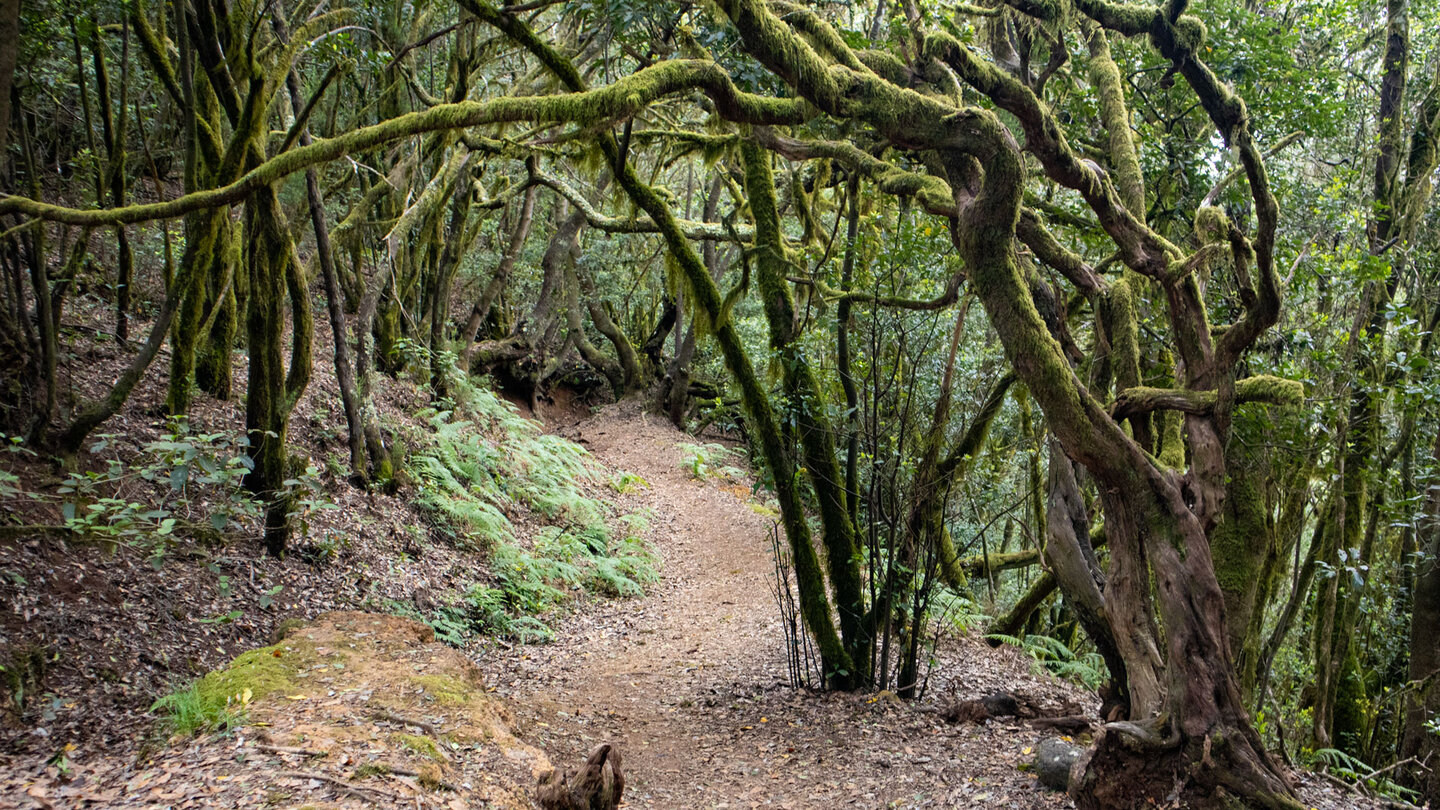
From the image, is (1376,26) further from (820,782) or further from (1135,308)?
(820,782)

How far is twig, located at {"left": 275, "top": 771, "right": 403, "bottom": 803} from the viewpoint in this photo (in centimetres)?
374

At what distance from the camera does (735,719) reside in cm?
691

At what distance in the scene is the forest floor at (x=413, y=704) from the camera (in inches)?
158

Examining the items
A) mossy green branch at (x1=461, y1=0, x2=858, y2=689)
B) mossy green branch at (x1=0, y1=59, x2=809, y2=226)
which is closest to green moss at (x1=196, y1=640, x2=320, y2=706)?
mossy green branch at (x1=0, y1=59, x2=809, y2=226)

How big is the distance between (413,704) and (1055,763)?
4263mm

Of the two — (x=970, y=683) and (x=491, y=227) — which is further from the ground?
(x=491, y=227)

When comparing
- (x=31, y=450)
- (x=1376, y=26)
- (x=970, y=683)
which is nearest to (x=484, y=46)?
(x=31, y=450)

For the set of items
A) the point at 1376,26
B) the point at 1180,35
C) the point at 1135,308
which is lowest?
the point at 1135,308

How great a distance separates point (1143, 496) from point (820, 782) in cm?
304

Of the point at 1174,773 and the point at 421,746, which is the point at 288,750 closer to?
the point at 421,746

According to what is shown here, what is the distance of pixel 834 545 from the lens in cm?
729

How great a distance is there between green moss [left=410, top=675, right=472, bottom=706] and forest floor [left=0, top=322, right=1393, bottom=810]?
0.02 metres

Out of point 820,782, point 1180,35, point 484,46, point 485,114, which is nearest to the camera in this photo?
point 485,114

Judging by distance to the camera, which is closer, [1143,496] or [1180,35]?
[1143,496]
